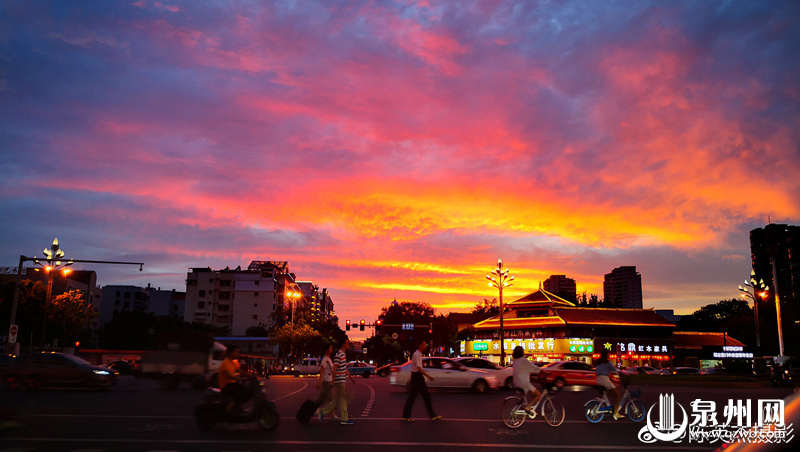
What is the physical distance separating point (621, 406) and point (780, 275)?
171m

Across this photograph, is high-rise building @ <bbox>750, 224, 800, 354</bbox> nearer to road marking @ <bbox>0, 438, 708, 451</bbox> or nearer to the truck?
road marking @ <bbox>0, 438, 708, 451</bbox>

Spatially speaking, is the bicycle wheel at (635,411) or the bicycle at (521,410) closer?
the bicycle at (521,410)

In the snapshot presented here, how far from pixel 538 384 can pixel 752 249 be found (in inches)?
7153

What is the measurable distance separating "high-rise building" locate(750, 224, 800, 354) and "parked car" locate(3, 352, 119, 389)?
33.8m

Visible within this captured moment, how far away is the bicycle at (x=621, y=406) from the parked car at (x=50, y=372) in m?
20.4

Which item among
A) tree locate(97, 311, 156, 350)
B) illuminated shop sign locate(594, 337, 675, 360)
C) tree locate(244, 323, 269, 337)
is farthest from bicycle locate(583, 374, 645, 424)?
tree locate(244, 323, 269, 337)

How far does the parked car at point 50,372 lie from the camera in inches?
954

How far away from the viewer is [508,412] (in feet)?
40.4

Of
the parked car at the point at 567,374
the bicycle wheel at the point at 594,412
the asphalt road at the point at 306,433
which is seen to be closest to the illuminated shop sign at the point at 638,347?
the parked car at the point at 567,374

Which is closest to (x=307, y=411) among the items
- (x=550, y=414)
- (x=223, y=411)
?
(x=223, y=411)

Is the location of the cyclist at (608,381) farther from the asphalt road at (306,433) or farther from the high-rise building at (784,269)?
the high-rise building at (784,269)

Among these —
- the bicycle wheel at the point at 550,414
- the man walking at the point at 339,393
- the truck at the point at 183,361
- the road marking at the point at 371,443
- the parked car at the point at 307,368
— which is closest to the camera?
the road marking at the point at 371,443

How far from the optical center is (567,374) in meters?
30.3

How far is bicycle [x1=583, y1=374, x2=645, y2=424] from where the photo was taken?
1302cm
